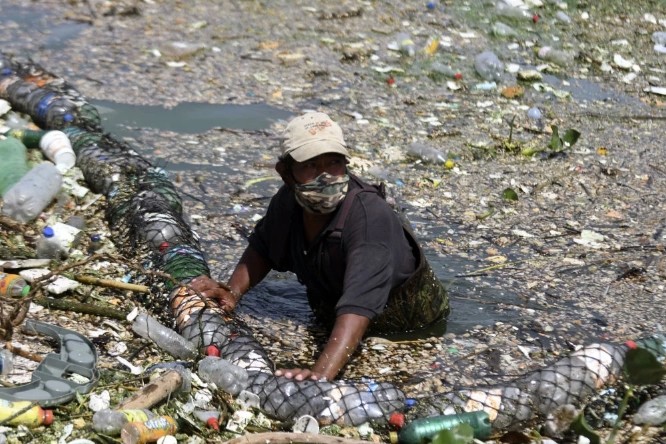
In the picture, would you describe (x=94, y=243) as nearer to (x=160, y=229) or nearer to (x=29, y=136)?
(x=160, y=229)

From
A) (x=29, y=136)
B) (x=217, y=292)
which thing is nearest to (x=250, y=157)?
(x=29, y=136)

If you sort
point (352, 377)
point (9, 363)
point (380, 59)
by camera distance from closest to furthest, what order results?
point (9, 363)
point (352, 377)
point (380, 59)

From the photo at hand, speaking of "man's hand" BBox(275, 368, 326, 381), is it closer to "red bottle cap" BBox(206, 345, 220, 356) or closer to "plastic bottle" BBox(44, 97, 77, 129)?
"red bottle cap" BBox(206, 345, 220, 356)

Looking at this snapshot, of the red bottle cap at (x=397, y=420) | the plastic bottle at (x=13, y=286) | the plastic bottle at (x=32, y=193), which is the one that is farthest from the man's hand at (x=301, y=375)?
the plastic bottle at (x=32, y=193)

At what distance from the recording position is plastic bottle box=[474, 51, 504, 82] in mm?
8742

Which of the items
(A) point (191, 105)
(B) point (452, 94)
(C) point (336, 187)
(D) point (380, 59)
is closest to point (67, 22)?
(A) point (191, 105)

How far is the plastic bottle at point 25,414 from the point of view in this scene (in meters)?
3.35

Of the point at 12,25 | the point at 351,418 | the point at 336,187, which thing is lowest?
the point at 12,25

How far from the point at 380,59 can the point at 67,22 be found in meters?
3.09

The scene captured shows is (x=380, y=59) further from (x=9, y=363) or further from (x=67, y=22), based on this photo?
(x=9, y=363)

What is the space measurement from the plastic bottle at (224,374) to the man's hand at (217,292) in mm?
616

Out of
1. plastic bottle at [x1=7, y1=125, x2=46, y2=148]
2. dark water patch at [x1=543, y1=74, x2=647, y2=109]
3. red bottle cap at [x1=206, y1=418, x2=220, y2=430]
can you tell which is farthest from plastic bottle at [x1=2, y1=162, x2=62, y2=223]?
dark water patch at [x1=543, y1=74, x2=647, y2=109]

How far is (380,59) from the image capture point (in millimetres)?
9031

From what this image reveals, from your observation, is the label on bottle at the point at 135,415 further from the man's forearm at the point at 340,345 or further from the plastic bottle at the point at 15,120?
the plastic bottle at the point at 15,120
